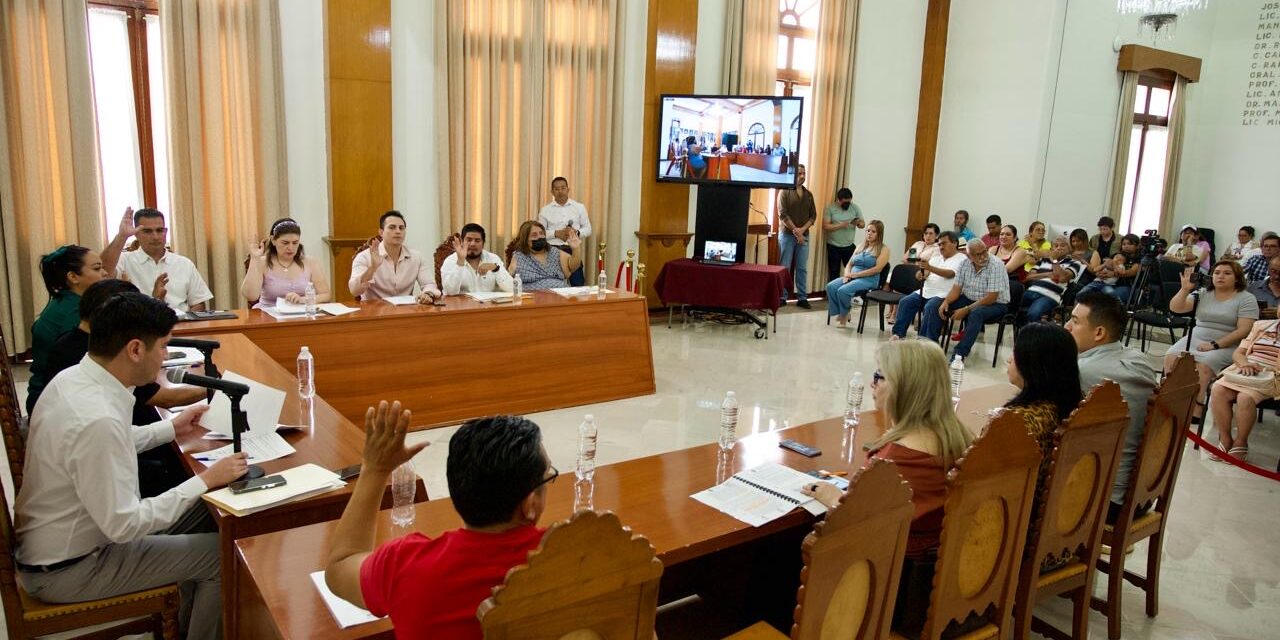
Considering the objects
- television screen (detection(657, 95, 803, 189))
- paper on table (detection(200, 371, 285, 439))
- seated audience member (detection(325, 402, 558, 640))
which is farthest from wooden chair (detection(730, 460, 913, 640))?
television screen (detection(657, 95, 803, 189))

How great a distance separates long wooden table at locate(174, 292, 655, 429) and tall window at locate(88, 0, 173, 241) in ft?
7.68

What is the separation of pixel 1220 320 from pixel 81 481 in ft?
19.9

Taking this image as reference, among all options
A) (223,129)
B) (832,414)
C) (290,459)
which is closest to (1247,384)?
(832,414)

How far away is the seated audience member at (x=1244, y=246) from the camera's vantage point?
6731 mm

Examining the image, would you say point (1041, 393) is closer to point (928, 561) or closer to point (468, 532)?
point (928, 561)

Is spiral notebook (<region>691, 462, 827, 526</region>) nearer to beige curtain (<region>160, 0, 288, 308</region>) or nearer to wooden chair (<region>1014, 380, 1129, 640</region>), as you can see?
wooden chair (<region>1014, 380, 1129, 640</region>)

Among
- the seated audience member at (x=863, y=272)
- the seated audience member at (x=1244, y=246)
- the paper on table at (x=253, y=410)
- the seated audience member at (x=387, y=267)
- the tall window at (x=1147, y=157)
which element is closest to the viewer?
the paper on table at (x=253, y=410)

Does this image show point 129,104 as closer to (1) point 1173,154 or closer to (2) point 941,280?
(2) point 941,280

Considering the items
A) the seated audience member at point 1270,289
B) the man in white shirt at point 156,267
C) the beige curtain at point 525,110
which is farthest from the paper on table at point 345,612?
the seated audience member at point 1270,289

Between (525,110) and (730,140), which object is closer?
(525,110)

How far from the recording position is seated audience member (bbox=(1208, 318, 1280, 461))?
471cm

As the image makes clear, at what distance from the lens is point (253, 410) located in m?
2.59

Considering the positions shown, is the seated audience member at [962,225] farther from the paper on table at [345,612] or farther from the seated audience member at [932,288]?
Answer: the paper on table at [345,612]

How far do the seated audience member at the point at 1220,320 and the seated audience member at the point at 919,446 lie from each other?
12.0 ft
